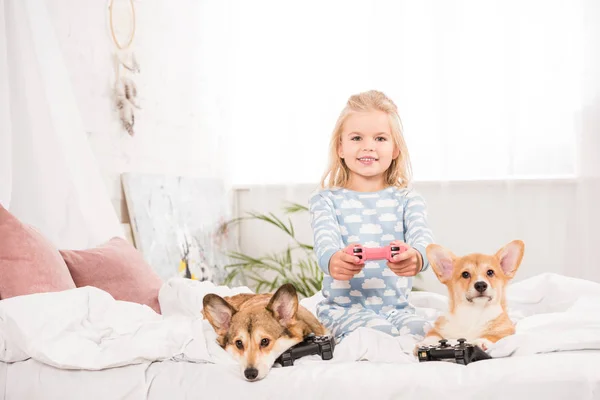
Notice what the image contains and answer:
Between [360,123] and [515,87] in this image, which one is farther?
[515,87]

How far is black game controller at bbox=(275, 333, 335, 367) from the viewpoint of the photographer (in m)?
1.34

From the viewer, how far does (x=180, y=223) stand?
328 centimetres

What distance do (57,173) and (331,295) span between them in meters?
1.00

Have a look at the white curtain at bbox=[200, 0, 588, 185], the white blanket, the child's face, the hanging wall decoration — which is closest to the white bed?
the white blanket

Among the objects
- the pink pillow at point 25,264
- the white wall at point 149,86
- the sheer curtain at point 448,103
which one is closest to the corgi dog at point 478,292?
the pink pillow at point 25,264

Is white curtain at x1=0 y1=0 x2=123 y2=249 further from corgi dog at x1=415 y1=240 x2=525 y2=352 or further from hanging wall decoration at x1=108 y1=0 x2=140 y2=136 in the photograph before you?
corgi dog at x1=415 y1=240 x2=525 y2=352

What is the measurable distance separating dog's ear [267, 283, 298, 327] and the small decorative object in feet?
5.31

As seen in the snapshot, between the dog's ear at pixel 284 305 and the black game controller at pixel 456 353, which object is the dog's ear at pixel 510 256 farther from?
the dog's ear at pixel 284 305

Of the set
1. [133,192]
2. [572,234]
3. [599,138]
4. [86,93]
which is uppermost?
[86,93]

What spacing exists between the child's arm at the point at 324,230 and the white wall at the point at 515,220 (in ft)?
6.61

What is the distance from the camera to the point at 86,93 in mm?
2643

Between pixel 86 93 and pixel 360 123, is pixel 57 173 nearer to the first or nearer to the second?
pixel 86 93

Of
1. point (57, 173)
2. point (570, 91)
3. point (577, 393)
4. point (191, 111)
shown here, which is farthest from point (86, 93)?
point (570, 91)

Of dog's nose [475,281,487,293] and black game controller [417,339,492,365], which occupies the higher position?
dog's nose [475,281,487,293]
